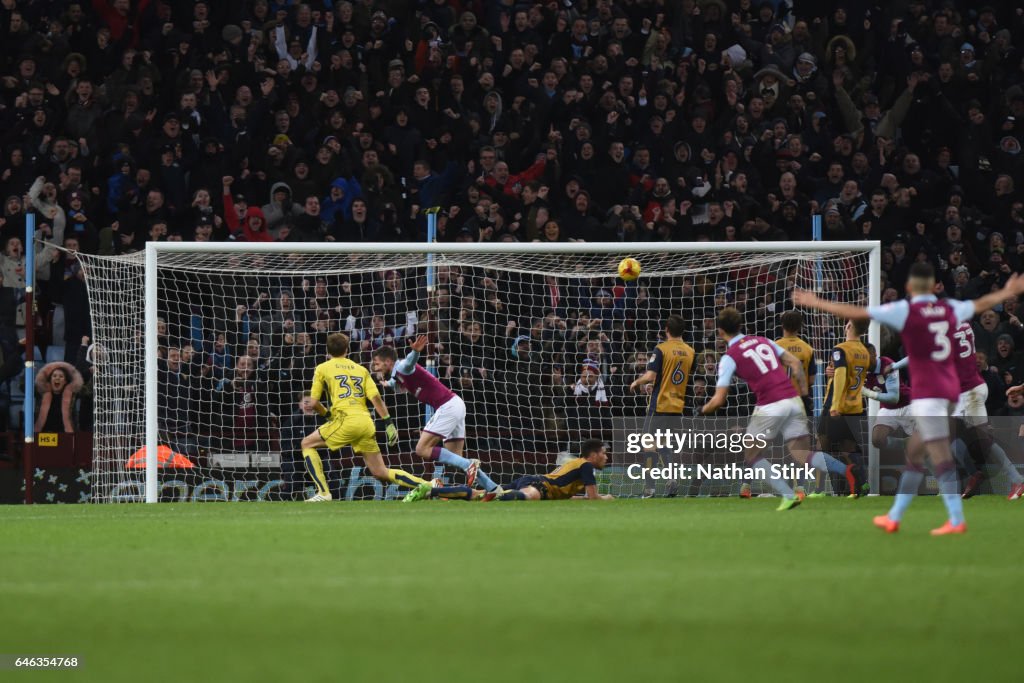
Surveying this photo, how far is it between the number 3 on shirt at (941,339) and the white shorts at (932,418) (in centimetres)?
29

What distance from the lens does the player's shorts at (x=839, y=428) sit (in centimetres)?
1535

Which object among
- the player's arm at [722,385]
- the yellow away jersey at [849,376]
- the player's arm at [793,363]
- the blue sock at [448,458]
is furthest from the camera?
the blue sock at [448,458]

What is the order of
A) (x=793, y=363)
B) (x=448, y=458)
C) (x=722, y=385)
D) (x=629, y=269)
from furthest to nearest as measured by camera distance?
1. (x=448, y=458)
2. (x=629, y=269)
3. (x=793, y=363)
4. (x=722, y=385)

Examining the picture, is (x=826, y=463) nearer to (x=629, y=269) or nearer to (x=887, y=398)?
(x=887, y=398)

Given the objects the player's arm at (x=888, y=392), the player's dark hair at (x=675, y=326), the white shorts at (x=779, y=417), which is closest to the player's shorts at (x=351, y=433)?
the player's dark hair at (x=675, y=326)

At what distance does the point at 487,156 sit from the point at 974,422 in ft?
24.4

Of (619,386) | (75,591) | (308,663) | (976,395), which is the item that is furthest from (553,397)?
(308,663)

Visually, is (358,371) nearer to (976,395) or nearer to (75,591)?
(976,395)

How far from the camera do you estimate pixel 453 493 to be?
611 inches

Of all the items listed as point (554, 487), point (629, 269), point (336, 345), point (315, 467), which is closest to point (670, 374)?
point (629, 269)

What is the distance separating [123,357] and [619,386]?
228 inches

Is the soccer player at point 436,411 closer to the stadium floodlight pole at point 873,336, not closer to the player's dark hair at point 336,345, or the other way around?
the player's dark hair at point 336,345

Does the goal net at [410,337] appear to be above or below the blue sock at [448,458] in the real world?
above

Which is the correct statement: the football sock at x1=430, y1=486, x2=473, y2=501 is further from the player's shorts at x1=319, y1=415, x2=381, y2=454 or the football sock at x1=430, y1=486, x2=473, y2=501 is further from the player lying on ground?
the player's shorts at x1=319, y1=415, x2=381, y2=454
